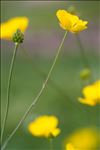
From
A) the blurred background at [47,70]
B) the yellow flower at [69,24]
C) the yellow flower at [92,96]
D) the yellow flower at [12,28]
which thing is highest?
the yellow flower at [69,24]

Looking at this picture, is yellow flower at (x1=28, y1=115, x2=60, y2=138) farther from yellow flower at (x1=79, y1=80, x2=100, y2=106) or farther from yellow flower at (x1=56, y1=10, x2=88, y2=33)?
yellow flower at (x1=56, y1=10, x2=88, y2=33)

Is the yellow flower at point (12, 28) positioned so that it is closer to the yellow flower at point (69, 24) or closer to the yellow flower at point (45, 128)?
the yellow flower at point (45, 128)

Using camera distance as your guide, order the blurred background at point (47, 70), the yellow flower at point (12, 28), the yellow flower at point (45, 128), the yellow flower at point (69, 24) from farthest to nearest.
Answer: the blurred background at point (47, 70) < the yellow flower at point (12, 28) < the yellow flower at point (45, 128) < the yellow flower at point (69, 24)

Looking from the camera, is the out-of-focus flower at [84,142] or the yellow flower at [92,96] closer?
the out-of-focus flower at [84,142]

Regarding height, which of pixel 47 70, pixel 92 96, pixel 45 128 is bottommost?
pixel 47 70

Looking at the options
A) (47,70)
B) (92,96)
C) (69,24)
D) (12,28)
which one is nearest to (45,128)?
(92,96)

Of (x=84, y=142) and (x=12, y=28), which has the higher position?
(x=12, y=28)

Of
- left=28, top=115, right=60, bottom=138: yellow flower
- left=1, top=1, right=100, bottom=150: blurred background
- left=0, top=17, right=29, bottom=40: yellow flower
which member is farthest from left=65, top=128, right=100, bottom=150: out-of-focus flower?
left=0, top=17, right=29, bottom=40: yellow flower

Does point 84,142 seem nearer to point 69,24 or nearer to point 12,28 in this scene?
point 69,24

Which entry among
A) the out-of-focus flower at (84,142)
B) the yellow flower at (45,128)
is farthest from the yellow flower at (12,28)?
the out-of-focus flower at (84,142)

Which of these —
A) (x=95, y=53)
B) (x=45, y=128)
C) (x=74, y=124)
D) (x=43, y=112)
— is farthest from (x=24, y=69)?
(x=45, y=128)
